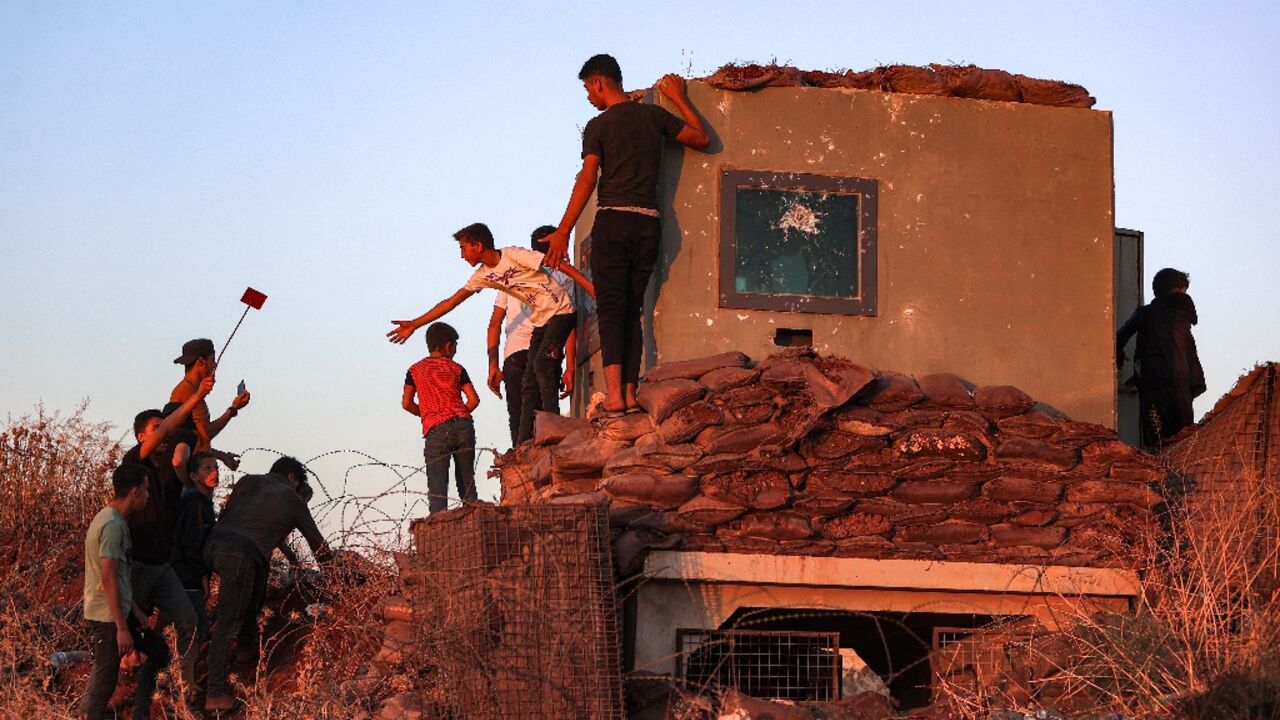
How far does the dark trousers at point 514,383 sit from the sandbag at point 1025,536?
11.0 ft

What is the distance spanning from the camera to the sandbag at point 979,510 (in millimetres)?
9414

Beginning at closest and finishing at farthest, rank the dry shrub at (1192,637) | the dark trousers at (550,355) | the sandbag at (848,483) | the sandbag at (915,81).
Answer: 1. the dry shrub at (1192,637)
2. the sandbag at (848,483)
3. the sandbag at (915,81)
4. the dark trousers at (550,355)

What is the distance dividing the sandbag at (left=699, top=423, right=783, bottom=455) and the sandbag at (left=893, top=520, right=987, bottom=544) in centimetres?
85

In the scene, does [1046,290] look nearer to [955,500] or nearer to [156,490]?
[955,500]

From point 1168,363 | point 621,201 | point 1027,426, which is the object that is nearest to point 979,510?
point 1027,426

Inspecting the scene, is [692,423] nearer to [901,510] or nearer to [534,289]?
[901,510]

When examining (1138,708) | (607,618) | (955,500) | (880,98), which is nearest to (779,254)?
(880,98)

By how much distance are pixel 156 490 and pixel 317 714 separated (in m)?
1.70

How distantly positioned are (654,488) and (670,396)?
1.58 ft

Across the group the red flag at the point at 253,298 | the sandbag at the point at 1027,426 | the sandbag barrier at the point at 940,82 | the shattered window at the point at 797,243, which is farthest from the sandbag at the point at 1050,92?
the red flag at the point at 253,298

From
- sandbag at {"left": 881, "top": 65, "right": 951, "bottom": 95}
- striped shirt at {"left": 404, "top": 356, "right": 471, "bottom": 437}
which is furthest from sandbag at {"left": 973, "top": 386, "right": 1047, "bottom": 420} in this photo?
striped shirt at {"left": 404, "top": 356, "right": 471, "bottom": 437}

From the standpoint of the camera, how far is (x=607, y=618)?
330 inches

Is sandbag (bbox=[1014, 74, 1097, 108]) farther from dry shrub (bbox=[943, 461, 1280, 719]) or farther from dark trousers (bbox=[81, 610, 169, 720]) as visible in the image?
dark trousers (bbox=[81, 610, 169, 720])

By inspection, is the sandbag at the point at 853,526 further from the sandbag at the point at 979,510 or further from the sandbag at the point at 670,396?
the sandbag at the point at 670,396
